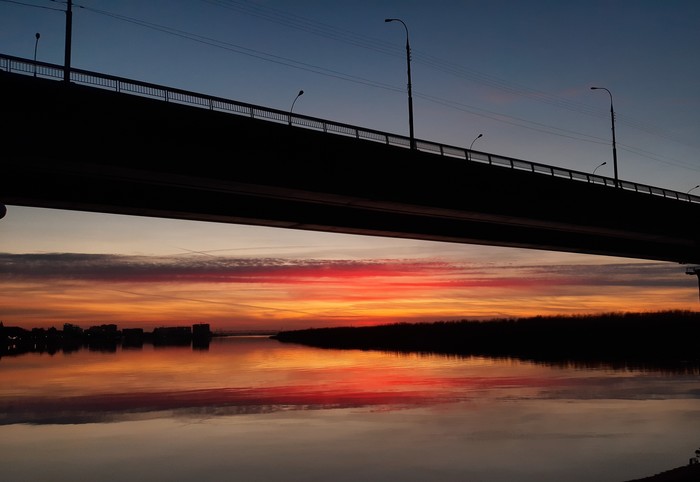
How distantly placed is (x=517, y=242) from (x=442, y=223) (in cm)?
892

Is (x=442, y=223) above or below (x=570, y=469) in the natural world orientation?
above

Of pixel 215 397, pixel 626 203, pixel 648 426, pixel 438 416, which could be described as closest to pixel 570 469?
pixel 648 426

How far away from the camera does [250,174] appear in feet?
107

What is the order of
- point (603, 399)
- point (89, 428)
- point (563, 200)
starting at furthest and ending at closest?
point (563, 200) < point (603, 399) < point (89, 428)

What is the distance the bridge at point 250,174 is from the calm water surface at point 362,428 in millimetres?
10524

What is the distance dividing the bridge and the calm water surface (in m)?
10.5

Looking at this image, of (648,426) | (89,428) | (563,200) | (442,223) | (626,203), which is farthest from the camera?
(626,203)

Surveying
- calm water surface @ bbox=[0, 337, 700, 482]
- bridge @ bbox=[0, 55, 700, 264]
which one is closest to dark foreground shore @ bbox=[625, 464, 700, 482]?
calm water surface @ bbox=[0, 337, 700, 482]

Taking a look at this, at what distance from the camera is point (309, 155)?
115ft

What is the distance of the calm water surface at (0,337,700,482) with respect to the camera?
981 inches

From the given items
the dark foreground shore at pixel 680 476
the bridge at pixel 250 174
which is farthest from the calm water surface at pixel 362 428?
the bridge at pixel 250 174

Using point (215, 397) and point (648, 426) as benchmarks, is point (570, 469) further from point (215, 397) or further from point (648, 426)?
point (215, 397)

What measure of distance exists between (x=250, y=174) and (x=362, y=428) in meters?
12.8

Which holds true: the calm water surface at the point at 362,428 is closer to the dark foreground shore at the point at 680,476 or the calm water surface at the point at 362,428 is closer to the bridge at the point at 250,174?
the dark foreground shore at the point at 680,476
